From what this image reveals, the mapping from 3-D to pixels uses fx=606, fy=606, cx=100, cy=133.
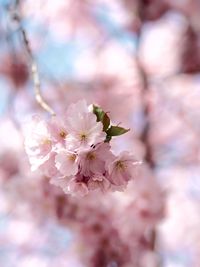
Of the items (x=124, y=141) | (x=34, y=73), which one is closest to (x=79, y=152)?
(x=34, y=73)

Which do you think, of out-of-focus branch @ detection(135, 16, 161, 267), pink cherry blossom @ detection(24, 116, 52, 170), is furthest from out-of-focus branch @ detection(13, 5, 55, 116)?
out-of-focus branch @ detection(135, 16, 161, 267)

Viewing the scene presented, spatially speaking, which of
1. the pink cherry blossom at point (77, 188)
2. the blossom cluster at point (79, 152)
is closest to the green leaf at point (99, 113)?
the blossom cluster at point (79, 152)

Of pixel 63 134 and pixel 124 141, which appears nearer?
pixel 63 134

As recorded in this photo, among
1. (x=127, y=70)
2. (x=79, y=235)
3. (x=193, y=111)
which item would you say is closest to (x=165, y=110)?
(x=193, y=111)

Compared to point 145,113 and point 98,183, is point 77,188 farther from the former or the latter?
point 145,113

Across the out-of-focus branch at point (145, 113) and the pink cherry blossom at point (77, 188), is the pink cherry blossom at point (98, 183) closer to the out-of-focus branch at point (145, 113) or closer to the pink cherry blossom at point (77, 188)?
the pink cherry blossom at point (77, 188)

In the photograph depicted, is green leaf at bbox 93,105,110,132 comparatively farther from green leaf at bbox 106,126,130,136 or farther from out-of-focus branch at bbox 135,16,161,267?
out-of-focus branch at bbox 135,16,161,267

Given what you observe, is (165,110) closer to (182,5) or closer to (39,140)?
(182,5)
